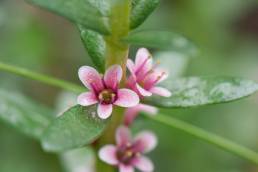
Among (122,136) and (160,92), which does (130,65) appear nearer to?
(160,92)

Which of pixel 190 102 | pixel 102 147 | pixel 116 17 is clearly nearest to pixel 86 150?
pixel 102 147

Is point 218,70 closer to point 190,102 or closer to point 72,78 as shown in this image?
point 72,78

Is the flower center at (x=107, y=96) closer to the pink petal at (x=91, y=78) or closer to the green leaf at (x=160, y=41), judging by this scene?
the pink petal at (x=91, y=78)

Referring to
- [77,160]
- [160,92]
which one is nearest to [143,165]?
[160,92]

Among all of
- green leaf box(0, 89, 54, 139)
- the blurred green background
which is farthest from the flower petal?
the blurred green background

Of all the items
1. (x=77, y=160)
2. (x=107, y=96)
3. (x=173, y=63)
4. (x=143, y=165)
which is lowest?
(x=77, y=160)

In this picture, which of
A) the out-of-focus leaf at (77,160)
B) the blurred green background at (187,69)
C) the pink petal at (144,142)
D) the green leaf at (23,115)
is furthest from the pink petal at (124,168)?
the blurred green background at (187,69)

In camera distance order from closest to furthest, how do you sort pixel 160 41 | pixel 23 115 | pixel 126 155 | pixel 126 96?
1. pixel 160 41
2. pixel 126 96
3. pixel 126 155
4. pixel 23 115
